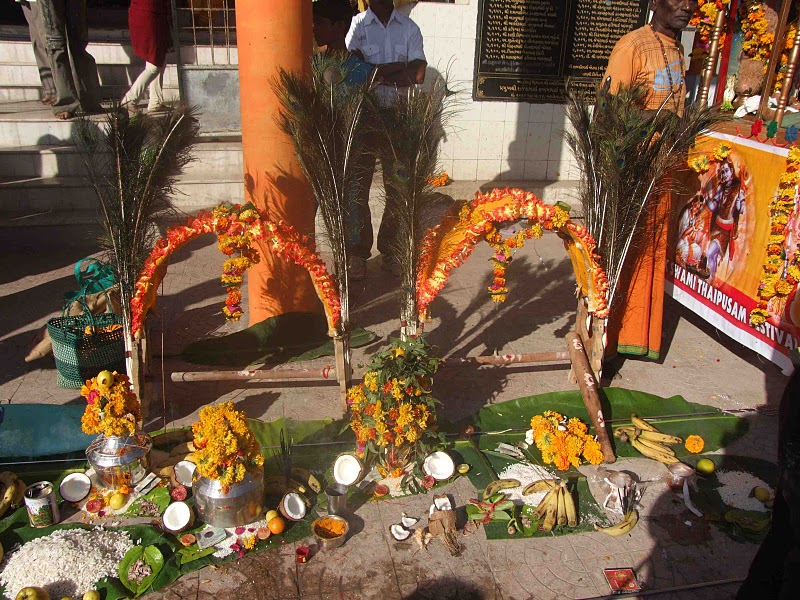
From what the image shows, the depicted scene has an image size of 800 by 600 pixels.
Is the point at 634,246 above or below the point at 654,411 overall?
above

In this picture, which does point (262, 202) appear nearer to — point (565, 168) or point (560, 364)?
point (560, 364)

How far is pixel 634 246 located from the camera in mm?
5047

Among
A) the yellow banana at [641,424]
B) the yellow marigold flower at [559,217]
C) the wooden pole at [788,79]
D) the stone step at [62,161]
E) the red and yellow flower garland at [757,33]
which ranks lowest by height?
the yellow banana at [641,424]

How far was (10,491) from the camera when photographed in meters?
3.67

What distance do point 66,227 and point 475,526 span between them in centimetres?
637

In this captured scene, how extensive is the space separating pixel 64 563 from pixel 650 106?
468 cm

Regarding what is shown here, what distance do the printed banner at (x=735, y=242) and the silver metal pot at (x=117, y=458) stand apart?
4.18 meters

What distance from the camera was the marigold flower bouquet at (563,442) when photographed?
13.7ft

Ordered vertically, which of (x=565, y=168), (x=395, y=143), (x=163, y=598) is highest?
(x=395, y=143)

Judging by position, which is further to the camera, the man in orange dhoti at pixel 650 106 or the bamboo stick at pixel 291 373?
the man in orange dhoti at pixel 650 106

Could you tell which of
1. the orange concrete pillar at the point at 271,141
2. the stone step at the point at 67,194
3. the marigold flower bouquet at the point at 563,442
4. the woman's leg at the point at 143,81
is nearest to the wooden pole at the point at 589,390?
the marigold flower bouquet at the point at 563,442

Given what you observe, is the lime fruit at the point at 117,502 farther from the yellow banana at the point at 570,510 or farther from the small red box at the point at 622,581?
the small red box at the point at 622,581

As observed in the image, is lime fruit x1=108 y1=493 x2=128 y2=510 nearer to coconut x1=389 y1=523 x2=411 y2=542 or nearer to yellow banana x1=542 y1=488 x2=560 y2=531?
coconut x1=389 y1=523 x2=411 y2=542

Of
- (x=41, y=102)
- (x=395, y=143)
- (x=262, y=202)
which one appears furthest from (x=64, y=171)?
(x=395, y=143)
